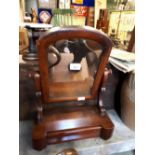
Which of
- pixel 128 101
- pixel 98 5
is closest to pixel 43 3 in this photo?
pixel 98 5

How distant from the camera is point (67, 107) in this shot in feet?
3.04

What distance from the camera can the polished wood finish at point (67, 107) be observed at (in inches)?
30.3

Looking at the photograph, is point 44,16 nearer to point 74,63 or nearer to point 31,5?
point 31,5

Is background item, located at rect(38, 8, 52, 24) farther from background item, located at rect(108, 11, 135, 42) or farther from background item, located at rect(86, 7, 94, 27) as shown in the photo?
background item, located at rect(108, 11, 135, 42)

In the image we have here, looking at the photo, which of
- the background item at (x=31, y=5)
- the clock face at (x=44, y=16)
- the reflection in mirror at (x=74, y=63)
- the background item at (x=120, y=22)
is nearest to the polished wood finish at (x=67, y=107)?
the reflection in mirror at (x=74, y=63)

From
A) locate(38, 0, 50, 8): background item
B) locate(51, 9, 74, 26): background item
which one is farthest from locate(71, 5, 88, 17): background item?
locate(51, 9, 74, 26): background item

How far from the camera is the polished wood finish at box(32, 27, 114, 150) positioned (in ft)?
2.53

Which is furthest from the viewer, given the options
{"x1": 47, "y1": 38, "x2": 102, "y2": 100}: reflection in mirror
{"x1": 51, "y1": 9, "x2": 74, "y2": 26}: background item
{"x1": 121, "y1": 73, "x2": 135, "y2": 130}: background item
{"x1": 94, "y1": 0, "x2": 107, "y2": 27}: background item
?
{"x1": 94, "y1": 0, "x2": 107, "y2": 27}: background item

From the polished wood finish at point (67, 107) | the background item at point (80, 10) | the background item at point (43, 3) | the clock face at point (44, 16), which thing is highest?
the background item at point (43, 3)

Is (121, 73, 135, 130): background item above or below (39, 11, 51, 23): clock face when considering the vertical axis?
below

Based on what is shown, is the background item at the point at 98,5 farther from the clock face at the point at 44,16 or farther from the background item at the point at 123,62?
the background item at the point at 123,62
